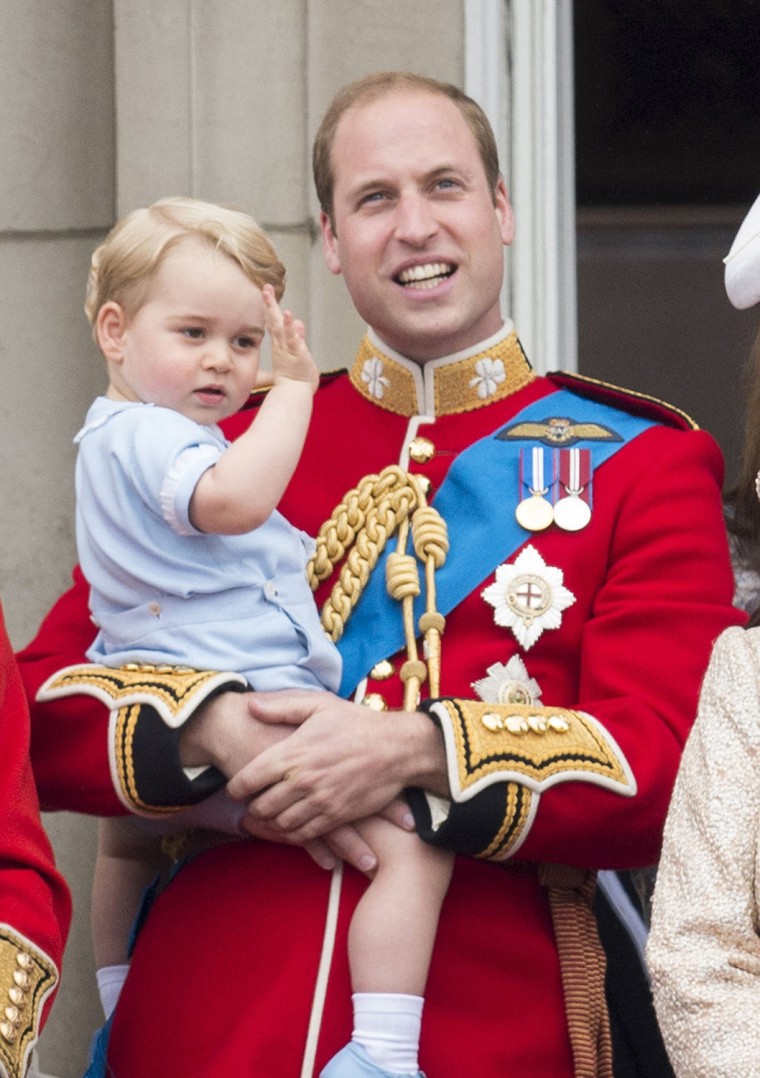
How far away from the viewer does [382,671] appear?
3236mm

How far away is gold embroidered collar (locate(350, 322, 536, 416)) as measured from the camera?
11.4 ft

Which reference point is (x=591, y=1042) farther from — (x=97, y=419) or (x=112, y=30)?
(x=112, y=30)

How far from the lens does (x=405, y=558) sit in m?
3.28

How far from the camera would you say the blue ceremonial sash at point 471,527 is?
10.7 feet

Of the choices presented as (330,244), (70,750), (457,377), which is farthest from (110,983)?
(330,244)

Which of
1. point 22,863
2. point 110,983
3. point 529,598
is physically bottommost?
point 110,983

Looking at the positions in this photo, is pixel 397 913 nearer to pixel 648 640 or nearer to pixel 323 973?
pixel 323 973

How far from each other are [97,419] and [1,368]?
170 centimetres

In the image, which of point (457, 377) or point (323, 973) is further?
point (457, 377)

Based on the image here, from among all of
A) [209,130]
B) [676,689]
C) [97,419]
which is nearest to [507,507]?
[676,689]

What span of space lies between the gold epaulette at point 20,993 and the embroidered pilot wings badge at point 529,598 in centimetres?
81

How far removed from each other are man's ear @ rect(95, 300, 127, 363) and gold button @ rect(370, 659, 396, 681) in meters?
0.56

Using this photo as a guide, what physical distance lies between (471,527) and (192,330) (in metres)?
0.49

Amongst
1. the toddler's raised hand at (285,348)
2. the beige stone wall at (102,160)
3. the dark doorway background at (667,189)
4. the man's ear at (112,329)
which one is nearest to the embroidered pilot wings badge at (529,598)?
the toddler's raised hand at (285,348)
